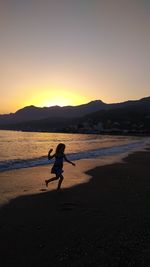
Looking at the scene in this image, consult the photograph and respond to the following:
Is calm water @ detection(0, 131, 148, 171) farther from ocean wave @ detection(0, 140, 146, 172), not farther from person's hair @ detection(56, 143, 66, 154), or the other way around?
person's hair @ detection(56, 143, 66, 154)

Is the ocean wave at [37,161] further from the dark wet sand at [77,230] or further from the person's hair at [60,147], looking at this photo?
the dark wet sand at [77,230]

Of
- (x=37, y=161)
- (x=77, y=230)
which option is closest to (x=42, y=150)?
(x=37, y=161)

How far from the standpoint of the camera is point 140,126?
197 m

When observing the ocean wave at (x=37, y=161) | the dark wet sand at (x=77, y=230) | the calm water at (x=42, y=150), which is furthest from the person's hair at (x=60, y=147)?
Answer: the calm water at (x=42, y=150)

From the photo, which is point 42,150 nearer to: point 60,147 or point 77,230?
point 60,147

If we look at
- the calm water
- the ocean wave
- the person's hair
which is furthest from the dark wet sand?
the calm water

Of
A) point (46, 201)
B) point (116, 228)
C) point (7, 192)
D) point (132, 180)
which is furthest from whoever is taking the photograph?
point (132, 180)

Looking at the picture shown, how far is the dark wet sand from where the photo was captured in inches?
252

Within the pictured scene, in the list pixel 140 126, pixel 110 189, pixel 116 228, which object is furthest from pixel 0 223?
pixel 140 126

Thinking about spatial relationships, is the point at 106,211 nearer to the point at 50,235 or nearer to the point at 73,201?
the point at 73,201

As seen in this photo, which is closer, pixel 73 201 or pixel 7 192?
pixel 73 201

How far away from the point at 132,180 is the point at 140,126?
18383cm

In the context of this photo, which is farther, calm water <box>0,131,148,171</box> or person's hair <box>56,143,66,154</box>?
calm water <box>0,131,148,171</box>

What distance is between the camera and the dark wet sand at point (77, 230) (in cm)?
640
